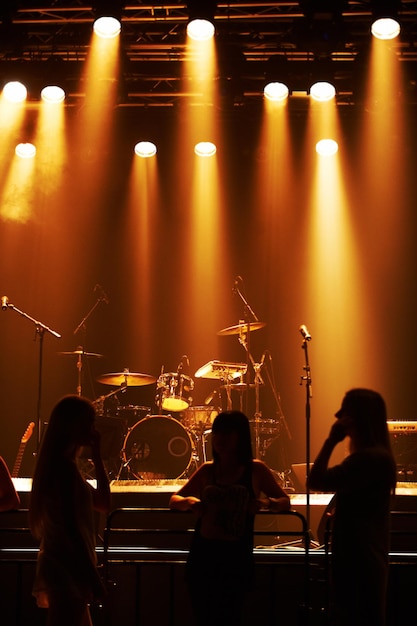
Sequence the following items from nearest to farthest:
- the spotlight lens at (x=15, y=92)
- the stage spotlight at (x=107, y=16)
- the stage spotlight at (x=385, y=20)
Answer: the stage spotlight at (x=385, y=20)
the stage spotlight at (x=107, y=16)
the spotlight lens at (x=15, y=92)

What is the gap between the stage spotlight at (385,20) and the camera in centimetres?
811

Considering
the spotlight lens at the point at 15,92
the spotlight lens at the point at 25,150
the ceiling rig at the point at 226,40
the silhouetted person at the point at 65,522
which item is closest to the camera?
the silhouetted person at the point at 65,522

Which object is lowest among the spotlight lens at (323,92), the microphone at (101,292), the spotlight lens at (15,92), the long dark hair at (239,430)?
the long dark hair at (239,430)

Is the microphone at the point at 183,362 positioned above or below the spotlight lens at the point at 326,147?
below

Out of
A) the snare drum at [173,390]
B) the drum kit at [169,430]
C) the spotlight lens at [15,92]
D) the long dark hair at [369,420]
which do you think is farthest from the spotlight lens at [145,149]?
the long dark hair at [369,420]

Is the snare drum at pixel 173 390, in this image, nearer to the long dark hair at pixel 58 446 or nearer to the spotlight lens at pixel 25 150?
the spotlight lens at pixel 25 150

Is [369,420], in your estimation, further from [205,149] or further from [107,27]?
[205,149]

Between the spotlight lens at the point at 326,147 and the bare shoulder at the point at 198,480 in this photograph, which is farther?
the spotlight lens at the point at 326,147

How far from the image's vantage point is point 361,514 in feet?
12.5

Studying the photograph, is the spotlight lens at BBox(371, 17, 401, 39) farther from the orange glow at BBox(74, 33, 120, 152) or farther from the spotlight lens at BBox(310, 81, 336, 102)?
the orange glow at BBox(74, 33, 120, 152)

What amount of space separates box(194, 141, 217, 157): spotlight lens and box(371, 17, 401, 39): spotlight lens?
3298 millimetres

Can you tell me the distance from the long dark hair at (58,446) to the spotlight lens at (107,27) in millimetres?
5804

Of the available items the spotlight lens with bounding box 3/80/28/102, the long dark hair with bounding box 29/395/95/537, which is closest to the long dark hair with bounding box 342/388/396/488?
the long dark hair with bounding box 29/395/95/537

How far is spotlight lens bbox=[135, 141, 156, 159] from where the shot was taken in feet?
37.7
